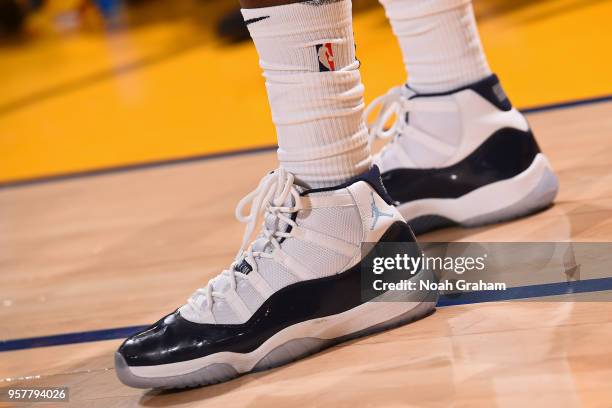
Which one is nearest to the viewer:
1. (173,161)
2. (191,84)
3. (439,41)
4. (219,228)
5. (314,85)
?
(314,85)

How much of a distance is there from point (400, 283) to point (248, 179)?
2.53ft

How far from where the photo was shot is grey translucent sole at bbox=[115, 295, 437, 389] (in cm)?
94

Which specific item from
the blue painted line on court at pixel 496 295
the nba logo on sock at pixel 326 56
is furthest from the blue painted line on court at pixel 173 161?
the nba logo on sock at pixel 326 56

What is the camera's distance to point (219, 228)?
4.85ft

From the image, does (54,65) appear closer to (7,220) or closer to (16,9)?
(16,9)

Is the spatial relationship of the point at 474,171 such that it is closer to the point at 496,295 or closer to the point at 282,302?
the point at 496,295

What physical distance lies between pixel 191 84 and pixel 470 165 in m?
1.83

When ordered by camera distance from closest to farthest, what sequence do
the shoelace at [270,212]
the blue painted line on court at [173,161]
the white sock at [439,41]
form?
the shoelace at [270,212], the white sock at [439,41], the blue painted line on court at [173,161]

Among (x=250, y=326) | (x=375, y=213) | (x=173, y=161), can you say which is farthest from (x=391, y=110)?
(x=173, y=161)

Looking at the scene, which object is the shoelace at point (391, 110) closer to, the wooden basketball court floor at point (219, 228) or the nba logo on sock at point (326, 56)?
the wooden basketball court floor at point (219, 228)

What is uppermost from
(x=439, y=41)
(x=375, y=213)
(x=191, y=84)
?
(x=439, y=41)

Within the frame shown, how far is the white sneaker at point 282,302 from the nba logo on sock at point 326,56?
0.12 metres

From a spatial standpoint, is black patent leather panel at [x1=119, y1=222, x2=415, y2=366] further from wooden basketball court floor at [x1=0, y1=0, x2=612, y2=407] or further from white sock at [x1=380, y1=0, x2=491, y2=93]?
white sock at [x1=380, y1=0, x2=491, y2=93]

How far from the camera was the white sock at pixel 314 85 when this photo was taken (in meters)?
0.95
